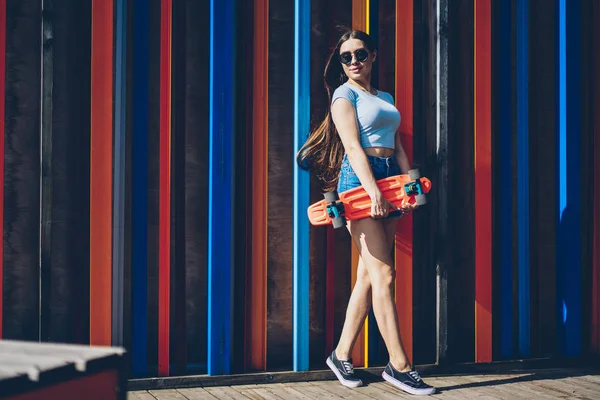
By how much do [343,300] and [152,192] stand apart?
4.01ft

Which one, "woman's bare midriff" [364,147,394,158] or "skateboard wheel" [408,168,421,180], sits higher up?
"woman's bare midriff" [364,147,394,158]

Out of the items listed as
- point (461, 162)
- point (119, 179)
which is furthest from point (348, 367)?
point (119, 179)

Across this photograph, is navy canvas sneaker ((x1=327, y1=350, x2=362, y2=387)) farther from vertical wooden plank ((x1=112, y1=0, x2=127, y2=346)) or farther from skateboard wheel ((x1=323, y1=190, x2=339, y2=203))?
vertical wooden plank ((x1=112, y1=0, x2=127, y2=346))

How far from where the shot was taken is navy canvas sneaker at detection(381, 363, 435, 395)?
3.56 meters

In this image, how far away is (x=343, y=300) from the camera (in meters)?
4.15

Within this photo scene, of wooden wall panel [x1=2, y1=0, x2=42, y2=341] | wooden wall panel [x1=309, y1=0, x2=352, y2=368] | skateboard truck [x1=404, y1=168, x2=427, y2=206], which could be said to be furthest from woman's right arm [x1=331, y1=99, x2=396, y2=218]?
wooden wall panel [x1=2, y1=0, x2=42, y2=341]

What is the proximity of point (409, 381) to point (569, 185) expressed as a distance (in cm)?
162

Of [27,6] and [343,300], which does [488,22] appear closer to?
[343,300]

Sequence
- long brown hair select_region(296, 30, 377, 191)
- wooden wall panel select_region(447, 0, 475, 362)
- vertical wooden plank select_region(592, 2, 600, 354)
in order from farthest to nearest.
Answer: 1. vertical wooden plank select_region(592, 2, 600, 354)
2. wooden wall panel select_region(447, 0, 475, 362)
3. long brown hair select_region(296, 30, 377, 191)

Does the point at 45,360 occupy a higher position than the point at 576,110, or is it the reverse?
the point at 576,110

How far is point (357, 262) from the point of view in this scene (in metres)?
3.96

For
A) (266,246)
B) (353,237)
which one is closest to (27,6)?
(266,246)

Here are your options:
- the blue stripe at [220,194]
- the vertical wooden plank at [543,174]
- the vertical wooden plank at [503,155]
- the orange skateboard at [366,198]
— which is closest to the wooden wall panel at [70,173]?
the blue stripe at [220,194]

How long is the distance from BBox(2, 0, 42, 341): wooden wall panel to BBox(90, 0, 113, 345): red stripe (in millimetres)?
333
